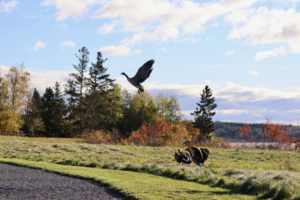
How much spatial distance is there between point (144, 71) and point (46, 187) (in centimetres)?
567

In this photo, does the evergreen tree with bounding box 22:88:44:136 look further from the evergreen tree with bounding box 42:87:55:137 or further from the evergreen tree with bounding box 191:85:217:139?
the evergreen tree with bounding box 191:85:217:139

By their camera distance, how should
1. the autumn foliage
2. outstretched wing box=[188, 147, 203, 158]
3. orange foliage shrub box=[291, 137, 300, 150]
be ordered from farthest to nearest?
the autumn foliage < orange foliage shrub box=[291, 137, 300, 150] < outstretched wing box=[188, 147, 203, 158]

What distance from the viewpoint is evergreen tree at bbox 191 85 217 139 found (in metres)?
48.6

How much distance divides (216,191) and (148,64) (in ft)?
16.1

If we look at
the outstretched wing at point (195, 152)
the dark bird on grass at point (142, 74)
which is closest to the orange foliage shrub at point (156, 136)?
the outstretched wing at point (195, 152)

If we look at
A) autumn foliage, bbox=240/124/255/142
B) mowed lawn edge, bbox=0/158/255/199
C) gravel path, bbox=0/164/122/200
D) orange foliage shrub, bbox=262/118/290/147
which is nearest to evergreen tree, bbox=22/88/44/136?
autumn foliage, bbox=240/124/255/142

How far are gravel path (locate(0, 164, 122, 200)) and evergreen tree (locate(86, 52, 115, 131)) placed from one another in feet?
94.2

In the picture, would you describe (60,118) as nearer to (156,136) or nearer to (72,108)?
(72,108)

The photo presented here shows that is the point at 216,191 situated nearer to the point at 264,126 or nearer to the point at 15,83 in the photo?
the point at 264,126

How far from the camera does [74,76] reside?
4006 centimetres

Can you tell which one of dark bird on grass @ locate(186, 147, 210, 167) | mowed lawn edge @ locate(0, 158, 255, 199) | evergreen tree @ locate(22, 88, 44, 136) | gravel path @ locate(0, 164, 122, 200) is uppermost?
evergreen tree @ locate(22, 88, 44, 136)

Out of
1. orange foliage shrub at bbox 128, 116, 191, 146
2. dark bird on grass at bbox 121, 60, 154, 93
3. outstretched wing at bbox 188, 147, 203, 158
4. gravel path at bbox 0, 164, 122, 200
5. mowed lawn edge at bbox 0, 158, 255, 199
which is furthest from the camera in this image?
orange foliage shrub at bbox 128, 116, 191, 146

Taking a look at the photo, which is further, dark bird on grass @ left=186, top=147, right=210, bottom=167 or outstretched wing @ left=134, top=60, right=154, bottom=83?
dark bird on grass @ left=186, top=147, right=210, bottom=167

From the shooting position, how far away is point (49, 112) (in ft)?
137
